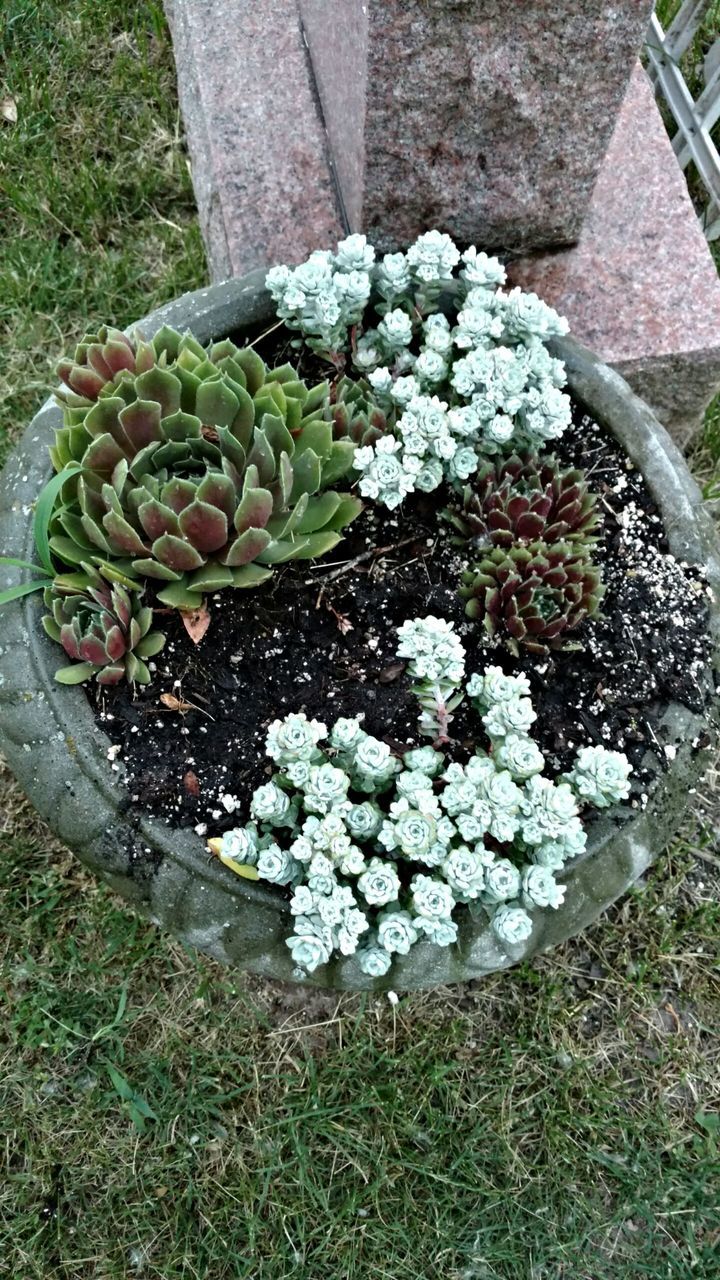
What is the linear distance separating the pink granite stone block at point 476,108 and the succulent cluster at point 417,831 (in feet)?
3.02

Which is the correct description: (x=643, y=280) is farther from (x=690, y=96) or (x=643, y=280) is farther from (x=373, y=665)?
(x=373, y=665)

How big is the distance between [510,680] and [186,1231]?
1288mm

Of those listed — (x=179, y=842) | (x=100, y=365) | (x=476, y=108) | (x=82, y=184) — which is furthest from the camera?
(x=82, y=184)

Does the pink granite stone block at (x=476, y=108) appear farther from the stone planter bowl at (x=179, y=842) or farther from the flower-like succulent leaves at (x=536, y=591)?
the stone planter bowl at (x=179, y=842)

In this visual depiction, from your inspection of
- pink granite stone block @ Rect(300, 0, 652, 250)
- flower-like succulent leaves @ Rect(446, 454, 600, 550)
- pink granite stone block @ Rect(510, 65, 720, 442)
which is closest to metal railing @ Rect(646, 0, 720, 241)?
pink granite stone block @ Rect(510, 65, 720, 442)

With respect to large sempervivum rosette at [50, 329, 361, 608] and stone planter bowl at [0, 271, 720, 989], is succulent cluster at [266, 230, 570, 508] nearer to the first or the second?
large sempervivum rosette at [50, 329, 361, 608]

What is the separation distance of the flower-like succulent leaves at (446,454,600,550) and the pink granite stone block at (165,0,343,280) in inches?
30.8

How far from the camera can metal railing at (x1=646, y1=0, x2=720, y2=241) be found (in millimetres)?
2863

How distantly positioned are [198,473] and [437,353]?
1.53 ft

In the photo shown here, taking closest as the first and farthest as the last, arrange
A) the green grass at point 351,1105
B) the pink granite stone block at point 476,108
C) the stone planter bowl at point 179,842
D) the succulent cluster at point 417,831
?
the succulent cluster at point 417,831 < the stone planter bowl at point 179,842 < the pink granite stone block at point 476,108 < the green grass at point 351,1105

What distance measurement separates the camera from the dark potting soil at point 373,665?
5.49ft

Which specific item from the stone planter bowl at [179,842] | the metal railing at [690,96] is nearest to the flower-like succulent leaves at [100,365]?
the stone planter bowl at [179,842]

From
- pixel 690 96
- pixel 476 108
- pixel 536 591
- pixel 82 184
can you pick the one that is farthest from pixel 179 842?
pixel 690 96

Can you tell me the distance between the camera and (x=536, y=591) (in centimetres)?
174
